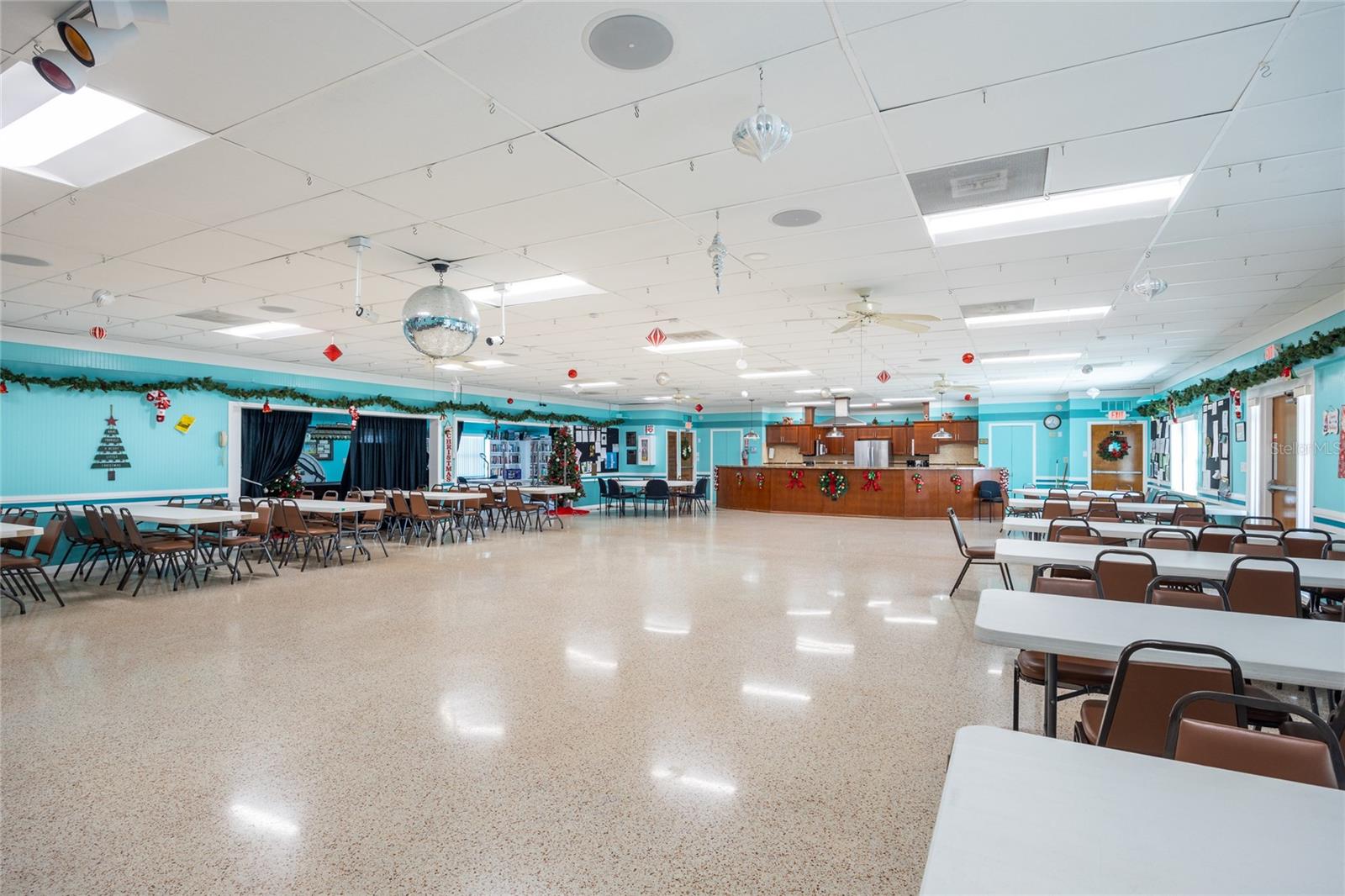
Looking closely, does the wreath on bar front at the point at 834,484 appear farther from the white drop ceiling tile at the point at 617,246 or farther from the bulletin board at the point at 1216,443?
the white drop ceiling tile at the point at 617,246

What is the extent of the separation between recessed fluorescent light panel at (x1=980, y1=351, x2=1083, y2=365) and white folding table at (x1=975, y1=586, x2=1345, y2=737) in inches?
307

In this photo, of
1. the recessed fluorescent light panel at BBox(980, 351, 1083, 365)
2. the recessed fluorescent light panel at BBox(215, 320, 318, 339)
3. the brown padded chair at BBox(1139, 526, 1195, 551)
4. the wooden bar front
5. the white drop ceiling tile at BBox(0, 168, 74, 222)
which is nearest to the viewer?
the white drop ceiling tile at BBox(0, 168, 74, 222)

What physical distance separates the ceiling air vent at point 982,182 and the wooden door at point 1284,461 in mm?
5674

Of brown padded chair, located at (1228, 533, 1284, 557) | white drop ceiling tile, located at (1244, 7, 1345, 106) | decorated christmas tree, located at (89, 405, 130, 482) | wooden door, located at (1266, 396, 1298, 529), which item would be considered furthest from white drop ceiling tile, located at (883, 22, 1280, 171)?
decorated christmas tree, located at (89, 405, 130, 482)

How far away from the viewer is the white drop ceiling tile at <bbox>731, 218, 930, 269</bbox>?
14.5 ft

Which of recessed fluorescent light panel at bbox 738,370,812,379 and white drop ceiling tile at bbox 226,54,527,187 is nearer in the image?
white drop ceiling tile at bbox 226,54,527,187

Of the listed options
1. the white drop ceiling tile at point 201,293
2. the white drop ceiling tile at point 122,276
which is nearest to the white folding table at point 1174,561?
the white drop ceiling tile at point 201,293

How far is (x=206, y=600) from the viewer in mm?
6176

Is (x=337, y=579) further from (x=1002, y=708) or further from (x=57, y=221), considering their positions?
(x=1002, y=708)

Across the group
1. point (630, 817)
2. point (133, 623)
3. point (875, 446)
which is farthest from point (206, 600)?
point (875, 446)

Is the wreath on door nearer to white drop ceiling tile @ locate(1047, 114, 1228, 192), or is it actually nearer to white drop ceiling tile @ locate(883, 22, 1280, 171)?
white drop ceiling tile @ locate(1047, 114, 1228, 192)

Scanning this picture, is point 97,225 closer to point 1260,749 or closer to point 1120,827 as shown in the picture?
point 1120,827

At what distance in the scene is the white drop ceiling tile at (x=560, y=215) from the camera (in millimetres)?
3852

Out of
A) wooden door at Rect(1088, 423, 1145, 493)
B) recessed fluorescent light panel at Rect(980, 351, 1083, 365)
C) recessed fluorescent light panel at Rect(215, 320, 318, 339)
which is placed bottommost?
wooden door at Rect(1088, 423, 1145, 493)
